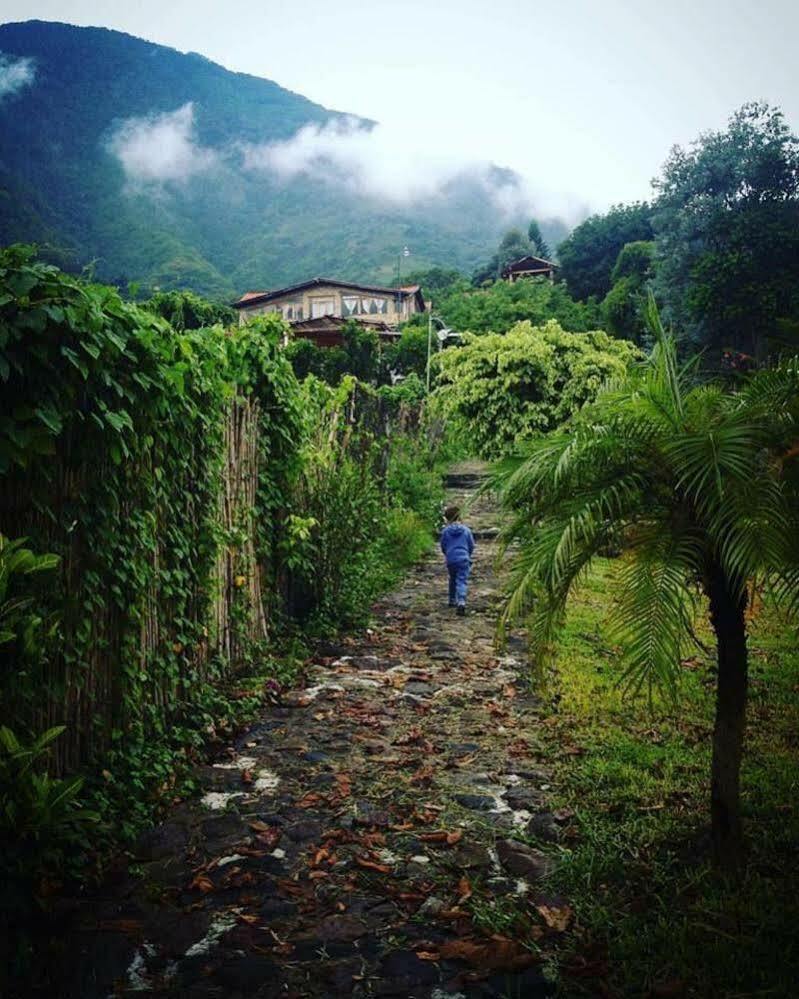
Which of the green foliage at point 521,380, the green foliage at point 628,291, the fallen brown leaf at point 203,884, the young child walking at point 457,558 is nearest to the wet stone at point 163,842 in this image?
the fallen brown leaf at point 203,884

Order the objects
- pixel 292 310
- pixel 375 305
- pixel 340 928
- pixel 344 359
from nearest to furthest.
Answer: pixel 340 928 → pixel 344 359 → pixel 375 305 → pixel 292 310

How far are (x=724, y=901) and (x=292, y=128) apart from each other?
191 m

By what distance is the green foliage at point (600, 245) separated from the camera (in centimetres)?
5372

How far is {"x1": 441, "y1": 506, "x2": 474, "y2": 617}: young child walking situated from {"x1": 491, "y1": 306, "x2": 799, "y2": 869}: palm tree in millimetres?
5074

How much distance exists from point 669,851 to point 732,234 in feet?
120

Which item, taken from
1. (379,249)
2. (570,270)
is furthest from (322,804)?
(379,249)

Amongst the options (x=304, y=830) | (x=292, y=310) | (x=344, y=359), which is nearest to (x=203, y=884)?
(x=304, y=830)

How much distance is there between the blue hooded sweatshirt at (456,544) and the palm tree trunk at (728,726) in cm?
529

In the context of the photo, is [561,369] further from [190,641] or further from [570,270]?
[570,270]

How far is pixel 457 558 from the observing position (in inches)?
324

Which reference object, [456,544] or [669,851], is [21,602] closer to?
[669,851]

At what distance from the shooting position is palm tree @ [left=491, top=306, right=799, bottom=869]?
2523mm

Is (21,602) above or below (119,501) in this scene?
below

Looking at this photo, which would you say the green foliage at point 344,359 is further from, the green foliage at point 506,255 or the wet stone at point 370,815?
the green foliage at point 506,255
